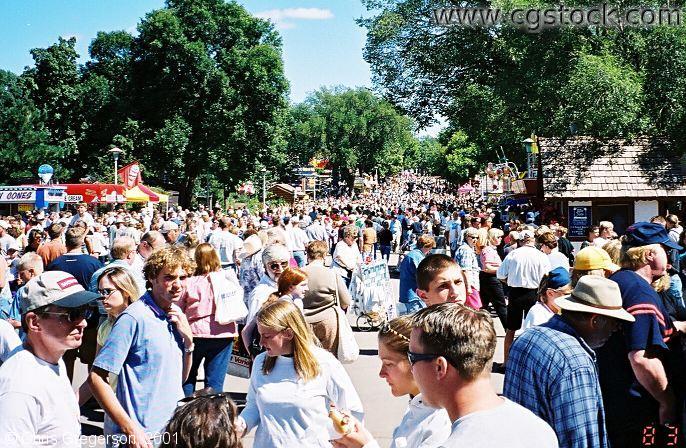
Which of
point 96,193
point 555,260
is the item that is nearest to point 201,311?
point 555,260

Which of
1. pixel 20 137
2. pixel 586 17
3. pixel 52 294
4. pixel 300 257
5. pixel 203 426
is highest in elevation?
pixel 586 17

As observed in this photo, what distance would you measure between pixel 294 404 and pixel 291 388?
0.28ft

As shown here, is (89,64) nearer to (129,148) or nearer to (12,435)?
(129,148)

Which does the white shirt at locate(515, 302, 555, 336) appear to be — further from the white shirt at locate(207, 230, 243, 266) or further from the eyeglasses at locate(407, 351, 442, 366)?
the white shirt at locate(207, 230, 243, 266)

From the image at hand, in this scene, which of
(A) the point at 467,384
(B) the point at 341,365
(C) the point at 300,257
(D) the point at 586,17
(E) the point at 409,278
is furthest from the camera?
(D) the point at 586,17

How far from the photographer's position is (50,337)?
3275 millimetres

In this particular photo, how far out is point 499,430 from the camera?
2229 mm

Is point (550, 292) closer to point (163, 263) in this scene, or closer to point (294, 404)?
point (294, 404)

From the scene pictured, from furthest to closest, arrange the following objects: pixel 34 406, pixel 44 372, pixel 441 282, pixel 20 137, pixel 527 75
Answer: pixel 20 137, pixel 527 75, pixel 441 282, pixel 44 372, pixel 34 406

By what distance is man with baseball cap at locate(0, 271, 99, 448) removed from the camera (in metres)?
2.90

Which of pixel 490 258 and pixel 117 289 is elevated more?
pixel 117 289

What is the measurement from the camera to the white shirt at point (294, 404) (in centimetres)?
389

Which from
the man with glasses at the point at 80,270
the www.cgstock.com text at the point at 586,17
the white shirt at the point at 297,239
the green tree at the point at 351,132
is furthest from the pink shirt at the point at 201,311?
the green tree at the point at 351,132

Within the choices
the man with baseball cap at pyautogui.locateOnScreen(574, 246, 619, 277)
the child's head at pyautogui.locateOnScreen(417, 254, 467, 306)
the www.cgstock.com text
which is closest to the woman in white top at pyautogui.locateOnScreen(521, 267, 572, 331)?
the man with baseball cap at pyautogui.locateOnScreen(574, 246, 619, 277)
